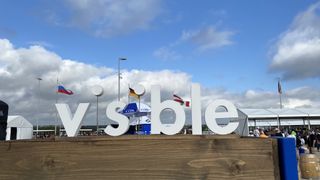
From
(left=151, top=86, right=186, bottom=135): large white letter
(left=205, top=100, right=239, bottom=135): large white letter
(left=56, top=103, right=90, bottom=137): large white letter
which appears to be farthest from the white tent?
(left=205, top=100, right=239, bottom=135): large white letter

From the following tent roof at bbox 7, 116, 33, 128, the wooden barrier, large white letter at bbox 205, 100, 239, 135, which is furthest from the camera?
tent roof at bbox 7, 116, 33, 128

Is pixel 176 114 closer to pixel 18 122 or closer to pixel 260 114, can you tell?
pixel 18 122

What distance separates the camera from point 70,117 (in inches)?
101

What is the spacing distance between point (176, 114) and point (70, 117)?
791 mm

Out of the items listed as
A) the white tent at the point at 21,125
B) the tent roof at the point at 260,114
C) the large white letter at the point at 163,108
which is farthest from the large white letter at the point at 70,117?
the tent roof at the point at 260,114

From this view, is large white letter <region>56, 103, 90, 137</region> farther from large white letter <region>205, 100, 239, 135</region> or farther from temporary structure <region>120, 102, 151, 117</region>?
temporary structure <region>120, 102, 151, 117</region>

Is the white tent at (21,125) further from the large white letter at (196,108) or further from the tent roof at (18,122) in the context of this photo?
the large white letter at (196,108)

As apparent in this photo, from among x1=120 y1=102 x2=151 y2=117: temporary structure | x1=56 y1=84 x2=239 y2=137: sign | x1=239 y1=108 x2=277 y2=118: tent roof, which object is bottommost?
x1=56 y1=84 x2=239 y2=137: sign

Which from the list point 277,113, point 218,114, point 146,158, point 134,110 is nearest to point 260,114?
point 277,113

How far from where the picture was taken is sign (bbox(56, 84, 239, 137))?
2346mm

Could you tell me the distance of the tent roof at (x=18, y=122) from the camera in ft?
94.9

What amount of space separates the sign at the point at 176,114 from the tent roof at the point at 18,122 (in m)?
28.0

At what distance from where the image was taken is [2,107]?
488cm

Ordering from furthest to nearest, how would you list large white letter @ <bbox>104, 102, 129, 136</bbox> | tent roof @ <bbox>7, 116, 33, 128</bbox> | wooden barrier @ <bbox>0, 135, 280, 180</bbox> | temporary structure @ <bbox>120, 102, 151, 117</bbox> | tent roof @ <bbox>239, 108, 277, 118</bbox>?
tent roof @ <bbox>239, 108, 277, 118</bbox>
tent roof @ <bbox>7, 116, 33, 128</bbox>
temporary structure @ <bbox>120, 102, 151, 117</bbox>
large white letter @ <bbox>104, 102, 129, 136</bbox>
wooden barrier @ <bbox>0, 135, 280, 180</bbox>
